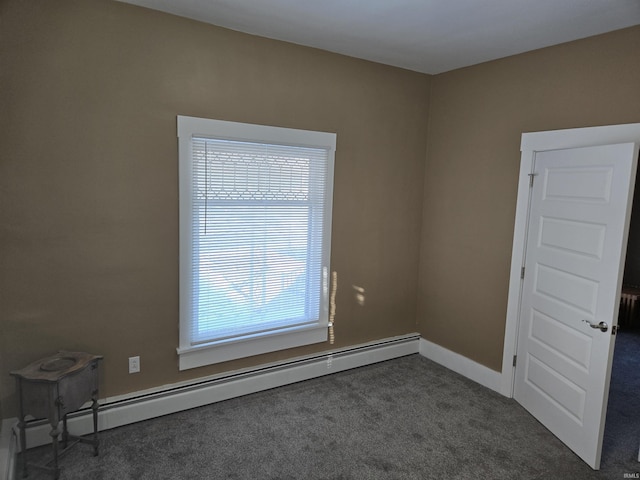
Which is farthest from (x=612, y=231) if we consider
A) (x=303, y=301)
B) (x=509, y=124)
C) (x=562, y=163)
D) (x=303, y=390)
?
(x=303, y=390)

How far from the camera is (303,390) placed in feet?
11.3

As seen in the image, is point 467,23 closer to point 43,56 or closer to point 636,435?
point 43,56

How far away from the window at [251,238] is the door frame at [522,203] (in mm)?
1483

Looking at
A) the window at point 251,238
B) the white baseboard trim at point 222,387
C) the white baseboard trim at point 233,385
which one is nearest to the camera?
the white baseboard trim at point 233,385

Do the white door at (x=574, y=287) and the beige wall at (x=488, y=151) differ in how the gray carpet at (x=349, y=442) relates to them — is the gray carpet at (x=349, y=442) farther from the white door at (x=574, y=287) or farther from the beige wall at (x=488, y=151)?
the beige wall at (x=488, y=151)

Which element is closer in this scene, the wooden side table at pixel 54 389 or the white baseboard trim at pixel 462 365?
the wooden side table at pixel 54 389

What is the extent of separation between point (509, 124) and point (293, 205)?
1829mm

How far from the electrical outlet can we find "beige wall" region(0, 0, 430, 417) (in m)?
0.03

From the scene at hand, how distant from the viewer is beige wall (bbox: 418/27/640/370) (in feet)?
9.18

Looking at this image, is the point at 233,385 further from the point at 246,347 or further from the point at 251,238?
the point at 251,238

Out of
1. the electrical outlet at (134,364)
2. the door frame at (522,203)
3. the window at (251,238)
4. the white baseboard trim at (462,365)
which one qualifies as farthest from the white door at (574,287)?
the electrical outlet at (134,364)

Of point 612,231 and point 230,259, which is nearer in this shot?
point 612,231

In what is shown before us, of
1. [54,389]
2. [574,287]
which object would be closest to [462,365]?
[574,287]

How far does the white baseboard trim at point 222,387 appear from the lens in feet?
8.91
